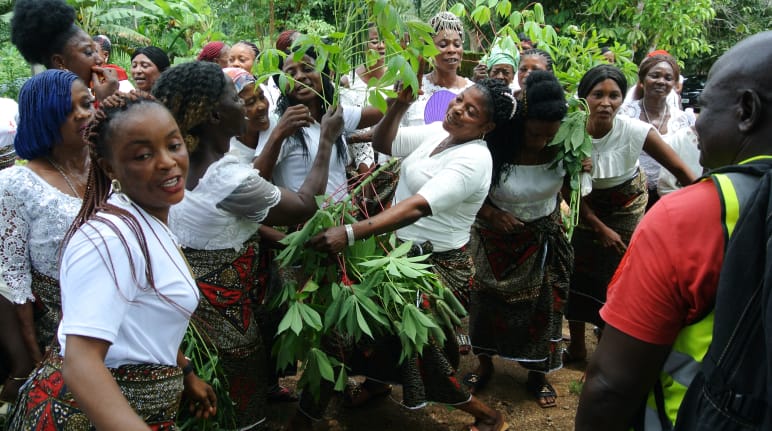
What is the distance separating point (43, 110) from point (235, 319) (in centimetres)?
109

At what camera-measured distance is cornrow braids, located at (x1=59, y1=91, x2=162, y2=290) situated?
1.52m

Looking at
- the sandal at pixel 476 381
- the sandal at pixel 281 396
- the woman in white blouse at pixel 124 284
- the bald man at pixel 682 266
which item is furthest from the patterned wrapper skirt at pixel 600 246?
the woman in white blouse at pixel 124 284

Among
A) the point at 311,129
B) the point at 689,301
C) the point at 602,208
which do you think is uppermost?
the point at 689,301

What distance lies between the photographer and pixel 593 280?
166 inches

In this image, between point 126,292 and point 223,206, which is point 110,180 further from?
point 223,206

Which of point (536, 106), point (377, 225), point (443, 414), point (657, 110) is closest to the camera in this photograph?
point (377, 225)

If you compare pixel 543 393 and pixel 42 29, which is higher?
pixel 42 29

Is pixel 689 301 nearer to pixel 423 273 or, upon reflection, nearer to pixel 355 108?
pixel 423 273

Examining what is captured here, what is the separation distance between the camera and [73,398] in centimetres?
150

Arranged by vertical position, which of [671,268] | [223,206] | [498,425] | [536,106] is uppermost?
[671,268]

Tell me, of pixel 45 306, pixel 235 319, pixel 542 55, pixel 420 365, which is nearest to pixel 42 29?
pixel 45 306

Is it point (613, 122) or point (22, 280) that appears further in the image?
point (613, 122)

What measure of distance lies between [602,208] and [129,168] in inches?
131

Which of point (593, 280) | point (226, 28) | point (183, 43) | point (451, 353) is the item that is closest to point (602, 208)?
point (593, 280)
